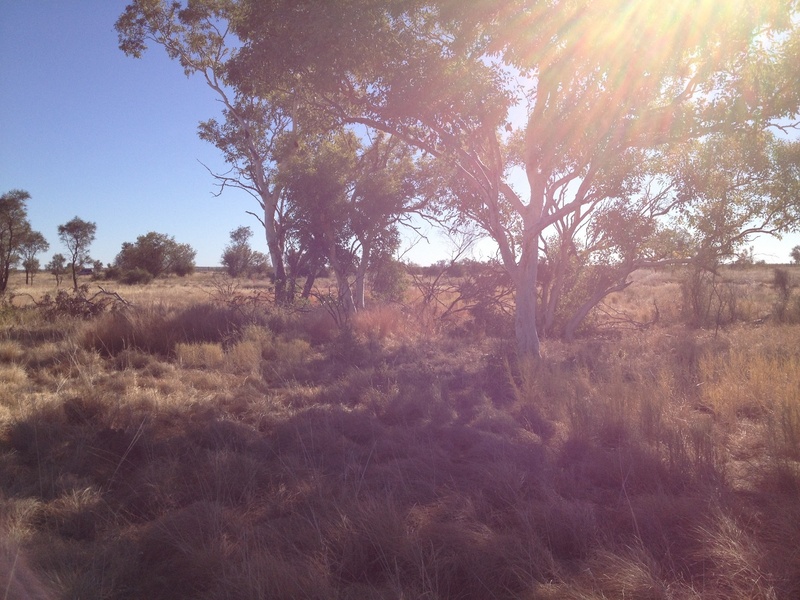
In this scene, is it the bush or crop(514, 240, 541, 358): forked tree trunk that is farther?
the bush

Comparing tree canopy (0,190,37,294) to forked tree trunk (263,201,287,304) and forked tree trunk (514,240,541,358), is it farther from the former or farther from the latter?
forked tree trunk (514,240,541,358)

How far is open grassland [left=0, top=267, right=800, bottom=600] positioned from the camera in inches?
129

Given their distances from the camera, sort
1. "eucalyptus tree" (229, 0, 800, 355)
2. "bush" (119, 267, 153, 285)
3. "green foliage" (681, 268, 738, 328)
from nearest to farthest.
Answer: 1. "eucalyptus tree" (229, 0, 800, 355)
2. "green foliage" (681, 268, 738, 328)
3. "bush" (119, 267, 153, 285)

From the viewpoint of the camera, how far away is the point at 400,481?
4562 millimetres

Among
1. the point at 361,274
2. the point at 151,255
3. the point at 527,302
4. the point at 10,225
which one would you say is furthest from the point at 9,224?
the point at 527,302

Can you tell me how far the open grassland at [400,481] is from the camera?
3.28 m

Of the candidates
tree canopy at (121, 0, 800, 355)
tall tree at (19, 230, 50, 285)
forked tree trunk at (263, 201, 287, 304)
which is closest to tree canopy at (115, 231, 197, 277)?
tall tree at (19, 230, 50, 285)

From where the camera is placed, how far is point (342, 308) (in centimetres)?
1512

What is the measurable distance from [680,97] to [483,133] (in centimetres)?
317

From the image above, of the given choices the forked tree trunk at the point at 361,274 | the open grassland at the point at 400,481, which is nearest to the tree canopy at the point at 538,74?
the open grassland at the point at 400,481

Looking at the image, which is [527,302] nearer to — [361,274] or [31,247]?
[361,274]

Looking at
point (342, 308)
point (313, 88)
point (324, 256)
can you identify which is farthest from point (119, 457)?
point (324, 256)

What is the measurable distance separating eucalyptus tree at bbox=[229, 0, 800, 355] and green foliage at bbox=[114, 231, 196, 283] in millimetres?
41604

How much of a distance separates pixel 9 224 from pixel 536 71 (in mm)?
30526
